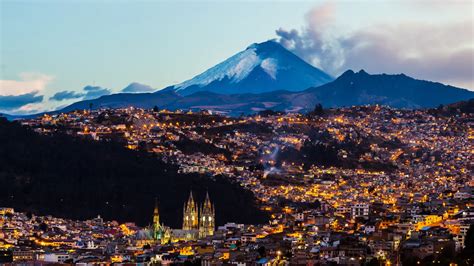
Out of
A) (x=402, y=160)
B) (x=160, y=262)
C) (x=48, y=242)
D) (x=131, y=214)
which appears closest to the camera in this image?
(x=160, y=262)

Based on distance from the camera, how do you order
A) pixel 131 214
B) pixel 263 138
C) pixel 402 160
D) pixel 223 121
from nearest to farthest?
1. pixel 131 214
2. pixel 402 160
3. pixel 263 138
4. pixel 223 121

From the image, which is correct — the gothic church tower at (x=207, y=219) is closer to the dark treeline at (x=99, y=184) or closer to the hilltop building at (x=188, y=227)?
the hilltop building at (x=188, y=227)

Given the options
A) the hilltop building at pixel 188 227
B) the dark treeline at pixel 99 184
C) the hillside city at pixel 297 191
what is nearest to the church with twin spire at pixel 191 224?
the hilltop building at pixel 188 227

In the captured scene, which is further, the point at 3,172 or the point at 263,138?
the point at 263,138

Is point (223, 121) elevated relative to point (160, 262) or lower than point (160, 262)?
elevated

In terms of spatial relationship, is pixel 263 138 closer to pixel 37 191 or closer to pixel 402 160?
pixel 402 160

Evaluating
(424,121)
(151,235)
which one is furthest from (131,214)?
(424,121)
